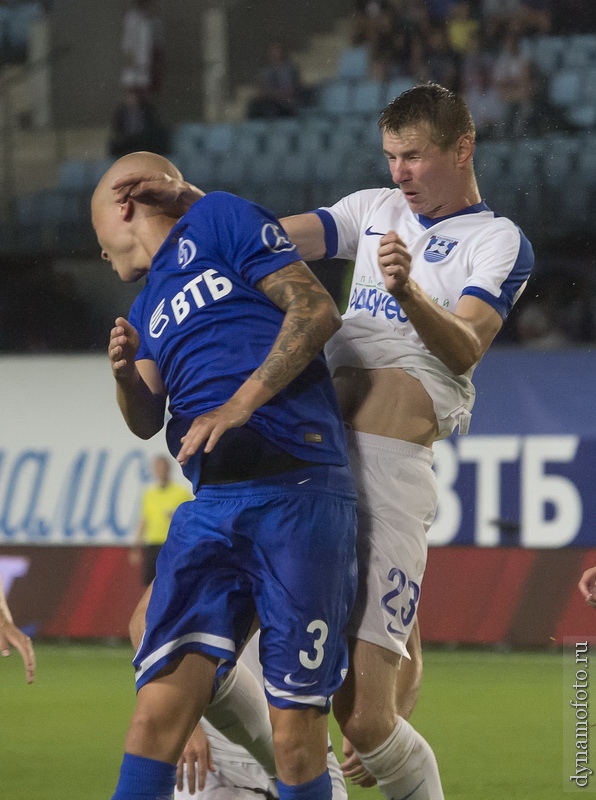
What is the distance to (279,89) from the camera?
11.1m

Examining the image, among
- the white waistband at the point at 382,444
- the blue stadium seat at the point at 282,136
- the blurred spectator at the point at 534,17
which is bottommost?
the blue stadium seat at the point at 282,136

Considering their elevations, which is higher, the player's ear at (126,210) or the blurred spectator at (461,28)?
the blurred spectator at (461,28)

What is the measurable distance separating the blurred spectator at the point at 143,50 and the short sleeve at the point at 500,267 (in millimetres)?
8631

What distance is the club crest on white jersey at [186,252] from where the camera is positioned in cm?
286

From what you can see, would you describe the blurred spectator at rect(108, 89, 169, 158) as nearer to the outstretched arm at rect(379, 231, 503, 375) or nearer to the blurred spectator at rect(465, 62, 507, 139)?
the blurred spectator at rect(465, 62, 507, 139)

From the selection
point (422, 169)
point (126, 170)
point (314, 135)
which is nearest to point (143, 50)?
point (314, 135)

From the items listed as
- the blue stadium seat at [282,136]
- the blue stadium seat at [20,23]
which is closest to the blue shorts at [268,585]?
the blue stadium seat at [282,136]

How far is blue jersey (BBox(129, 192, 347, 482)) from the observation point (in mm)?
2758

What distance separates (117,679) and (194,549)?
469cm

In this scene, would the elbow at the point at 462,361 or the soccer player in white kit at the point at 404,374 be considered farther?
the soccer player in white kit at the point at 404,374

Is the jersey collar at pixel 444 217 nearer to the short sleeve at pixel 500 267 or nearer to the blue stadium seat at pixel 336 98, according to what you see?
the short sleeve at pixel 500 267

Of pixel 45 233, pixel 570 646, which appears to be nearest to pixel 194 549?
pixel 570 646

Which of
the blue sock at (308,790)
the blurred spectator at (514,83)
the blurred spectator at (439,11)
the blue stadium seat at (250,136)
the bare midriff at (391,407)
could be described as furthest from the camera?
the blurred spectator at (439,11)

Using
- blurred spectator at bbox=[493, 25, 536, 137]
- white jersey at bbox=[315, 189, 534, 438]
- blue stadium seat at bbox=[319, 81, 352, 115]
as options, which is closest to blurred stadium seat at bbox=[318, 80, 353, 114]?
blue stadium seat at bbox=[319, 81, 352, 115]
